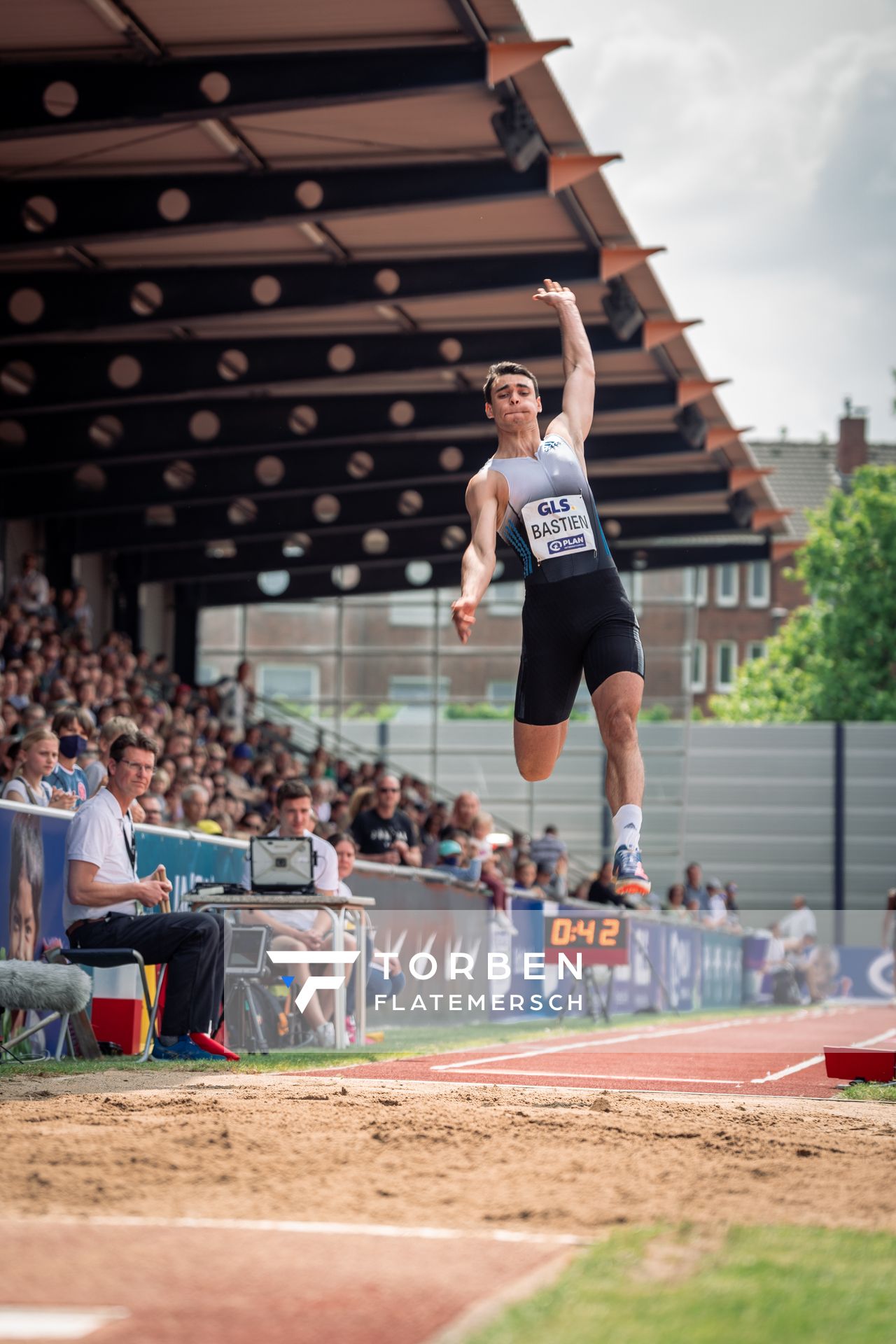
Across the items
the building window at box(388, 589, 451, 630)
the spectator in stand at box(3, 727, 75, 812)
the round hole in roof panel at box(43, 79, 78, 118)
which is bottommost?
the spectator in stand at box(3, 727, 75, 812)

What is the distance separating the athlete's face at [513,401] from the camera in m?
7.62

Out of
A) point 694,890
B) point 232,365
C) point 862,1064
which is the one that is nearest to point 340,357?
point 232,365

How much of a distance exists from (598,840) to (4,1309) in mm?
35060

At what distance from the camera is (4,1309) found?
3.07 m

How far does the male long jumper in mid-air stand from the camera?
24.2ft

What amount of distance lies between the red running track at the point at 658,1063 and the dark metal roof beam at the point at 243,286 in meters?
8.16

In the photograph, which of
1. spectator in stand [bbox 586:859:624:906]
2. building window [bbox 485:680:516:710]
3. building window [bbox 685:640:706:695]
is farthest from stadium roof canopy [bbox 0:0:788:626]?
building window [bbox 685:640:706:695]

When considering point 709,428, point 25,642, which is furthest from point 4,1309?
point 709,428

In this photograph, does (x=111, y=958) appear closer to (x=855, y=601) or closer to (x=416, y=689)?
(x=416, y=689)

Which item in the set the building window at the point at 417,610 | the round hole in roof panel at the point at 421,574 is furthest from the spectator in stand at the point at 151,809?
the building window at the point at 417,610

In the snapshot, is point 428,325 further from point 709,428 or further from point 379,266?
point 709,428

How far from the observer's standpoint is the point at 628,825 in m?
7.25

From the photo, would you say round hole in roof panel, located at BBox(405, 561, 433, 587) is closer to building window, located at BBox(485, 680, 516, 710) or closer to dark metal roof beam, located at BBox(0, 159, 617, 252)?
building window, located at BBox(485, 680, 516, 710)

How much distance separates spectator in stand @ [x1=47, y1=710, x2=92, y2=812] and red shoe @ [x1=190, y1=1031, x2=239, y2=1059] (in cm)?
256
